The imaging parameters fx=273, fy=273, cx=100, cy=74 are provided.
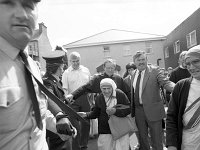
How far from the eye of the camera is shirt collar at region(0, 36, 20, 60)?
4.85 ft

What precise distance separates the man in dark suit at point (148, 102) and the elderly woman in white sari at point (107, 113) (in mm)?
398

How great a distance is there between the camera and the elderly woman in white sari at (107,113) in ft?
15.8

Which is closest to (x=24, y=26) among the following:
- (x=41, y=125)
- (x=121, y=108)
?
(x=41, y=125)

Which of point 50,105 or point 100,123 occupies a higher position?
point 50,105

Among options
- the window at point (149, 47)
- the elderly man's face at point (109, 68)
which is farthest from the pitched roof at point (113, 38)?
the elderly man's face at point (109, 68)

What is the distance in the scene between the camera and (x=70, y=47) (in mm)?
35781

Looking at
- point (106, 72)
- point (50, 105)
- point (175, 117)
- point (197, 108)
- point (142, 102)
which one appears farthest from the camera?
point (106, 72)

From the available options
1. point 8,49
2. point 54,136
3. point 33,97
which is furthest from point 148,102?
point 8,49

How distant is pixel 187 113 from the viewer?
3.06m

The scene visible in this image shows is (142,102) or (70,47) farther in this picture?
(70,47)

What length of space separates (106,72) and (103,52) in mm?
29791

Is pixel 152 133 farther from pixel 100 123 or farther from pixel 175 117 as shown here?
pixel 175 117

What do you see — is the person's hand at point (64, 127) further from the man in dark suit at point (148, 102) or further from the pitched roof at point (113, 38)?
the pitched roof at point (113, 38)

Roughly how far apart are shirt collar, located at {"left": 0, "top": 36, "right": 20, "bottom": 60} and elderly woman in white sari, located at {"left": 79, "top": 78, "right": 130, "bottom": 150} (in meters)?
3.30
